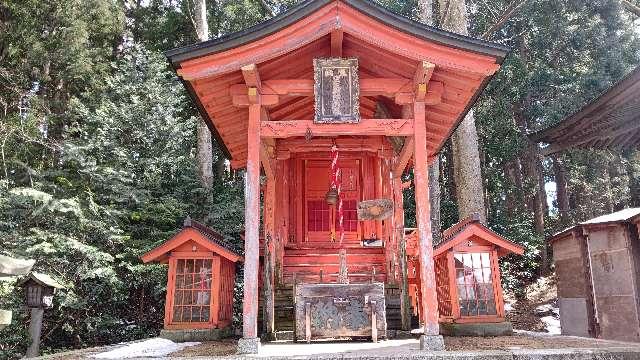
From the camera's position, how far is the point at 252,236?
264 inches

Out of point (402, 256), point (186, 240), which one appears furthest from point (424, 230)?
point (186, 240)

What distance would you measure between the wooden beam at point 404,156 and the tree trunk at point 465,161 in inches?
184

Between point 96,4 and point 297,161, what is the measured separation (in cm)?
1074

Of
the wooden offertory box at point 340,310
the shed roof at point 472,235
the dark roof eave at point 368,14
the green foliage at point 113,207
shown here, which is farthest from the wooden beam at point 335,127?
the green foliage at point 113,207

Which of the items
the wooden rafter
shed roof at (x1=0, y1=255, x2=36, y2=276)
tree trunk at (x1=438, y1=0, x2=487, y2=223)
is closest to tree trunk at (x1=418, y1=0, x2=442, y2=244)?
tree trunk at (x1=438, y1=0, x2=487, y2=223)

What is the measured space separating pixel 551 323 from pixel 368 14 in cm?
1164

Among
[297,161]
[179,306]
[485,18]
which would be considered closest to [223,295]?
[179,306]

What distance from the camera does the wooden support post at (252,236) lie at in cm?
643

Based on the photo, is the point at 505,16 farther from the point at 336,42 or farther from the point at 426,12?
the point at 336,42

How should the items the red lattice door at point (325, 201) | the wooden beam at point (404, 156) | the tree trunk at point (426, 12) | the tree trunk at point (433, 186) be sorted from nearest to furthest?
the wooden beam at point (404, 156), the red lattice door at point (325, 201), the tree trunk at point (433, 186), the tree trunk at point (426, 12)

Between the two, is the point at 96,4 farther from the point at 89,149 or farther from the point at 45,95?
the point at 89,149

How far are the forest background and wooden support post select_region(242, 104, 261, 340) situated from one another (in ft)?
18.1

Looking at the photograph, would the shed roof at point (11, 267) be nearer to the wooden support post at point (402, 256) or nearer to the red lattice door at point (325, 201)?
the red lattice door at point (325, 201)

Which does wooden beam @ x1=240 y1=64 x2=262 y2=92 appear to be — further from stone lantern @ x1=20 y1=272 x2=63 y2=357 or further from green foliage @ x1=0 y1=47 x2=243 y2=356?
green foliage @ x1=0 y1=47 x2=243 y2=356
